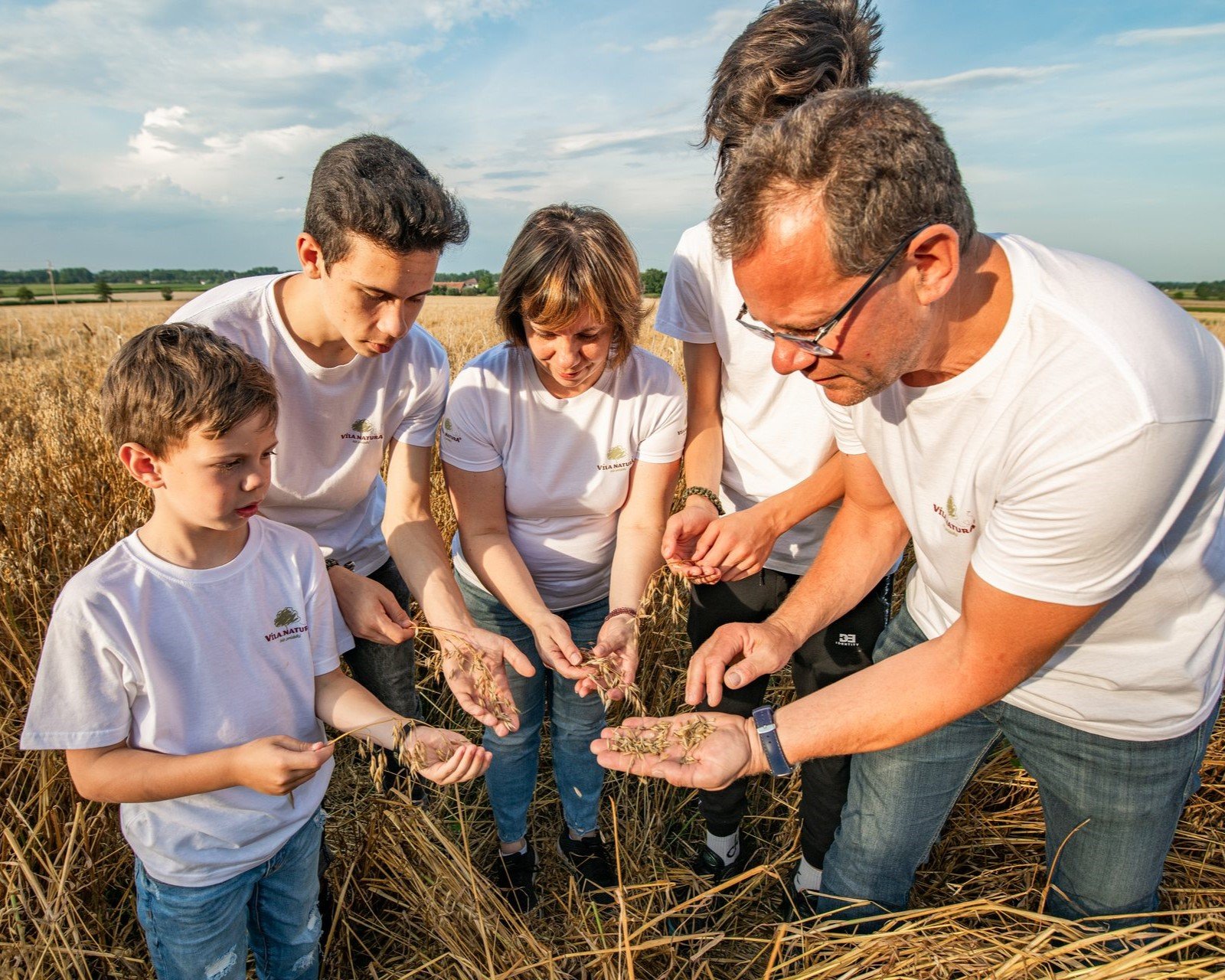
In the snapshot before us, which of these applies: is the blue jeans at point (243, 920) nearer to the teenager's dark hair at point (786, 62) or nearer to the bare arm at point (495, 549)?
the bare arm at point (495, 549)

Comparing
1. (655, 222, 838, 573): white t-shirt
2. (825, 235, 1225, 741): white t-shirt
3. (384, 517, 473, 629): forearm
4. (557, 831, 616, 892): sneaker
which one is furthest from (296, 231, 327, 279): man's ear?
(557, 831, 616, 892): sneaker

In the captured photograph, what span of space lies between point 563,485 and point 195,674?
1192 mm

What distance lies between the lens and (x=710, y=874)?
8.98 ft

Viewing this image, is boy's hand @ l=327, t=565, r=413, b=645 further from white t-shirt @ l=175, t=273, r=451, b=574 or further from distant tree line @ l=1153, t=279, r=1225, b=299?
distant tree line @ l=1153, t=279, r=1225, b=299

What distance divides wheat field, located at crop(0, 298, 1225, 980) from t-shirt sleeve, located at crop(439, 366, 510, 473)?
0.73 metres

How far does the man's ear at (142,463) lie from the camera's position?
5.40 feet

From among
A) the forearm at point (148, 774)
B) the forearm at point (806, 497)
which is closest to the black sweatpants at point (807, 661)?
the forearm at point (806, 497)

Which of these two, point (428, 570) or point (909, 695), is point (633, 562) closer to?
point (428, 570)

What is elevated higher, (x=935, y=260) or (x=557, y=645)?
(x=935, y=260)

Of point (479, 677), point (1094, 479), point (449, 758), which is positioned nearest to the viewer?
point (1094, 479)

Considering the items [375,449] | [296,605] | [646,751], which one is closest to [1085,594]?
[646,751]

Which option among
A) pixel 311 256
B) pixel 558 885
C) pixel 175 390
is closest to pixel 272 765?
pixel 175 390

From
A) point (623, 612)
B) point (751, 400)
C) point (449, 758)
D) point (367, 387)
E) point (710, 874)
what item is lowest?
point (710, 874)

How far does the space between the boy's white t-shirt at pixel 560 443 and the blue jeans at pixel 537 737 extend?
0.50 feet
